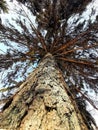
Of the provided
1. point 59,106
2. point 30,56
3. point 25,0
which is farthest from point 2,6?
point 59,106

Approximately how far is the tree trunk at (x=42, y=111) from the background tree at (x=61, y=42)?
8.58 feet

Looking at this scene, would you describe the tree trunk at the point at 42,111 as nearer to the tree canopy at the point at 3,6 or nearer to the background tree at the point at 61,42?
the background tree at the point at 61,42

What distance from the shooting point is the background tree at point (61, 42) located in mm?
6211

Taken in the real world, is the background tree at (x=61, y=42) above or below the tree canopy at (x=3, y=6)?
below

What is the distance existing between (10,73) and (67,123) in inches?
188

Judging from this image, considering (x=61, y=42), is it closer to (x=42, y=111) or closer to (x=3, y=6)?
(x=3, y=6)

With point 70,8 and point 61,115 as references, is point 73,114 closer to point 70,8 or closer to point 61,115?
point 61,115

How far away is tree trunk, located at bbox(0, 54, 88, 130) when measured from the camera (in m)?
2.39

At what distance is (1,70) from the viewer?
22.9ft

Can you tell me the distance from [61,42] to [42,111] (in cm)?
429

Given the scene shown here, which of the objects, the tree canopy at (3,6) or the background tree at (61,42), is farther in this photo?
the tree canopy at (3,6)

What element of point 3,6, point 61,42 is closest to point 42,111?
point 61,42

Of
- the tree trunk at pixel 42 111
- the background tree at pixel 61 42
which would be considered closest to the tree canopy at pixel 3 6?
the background tree at pixel 61 42

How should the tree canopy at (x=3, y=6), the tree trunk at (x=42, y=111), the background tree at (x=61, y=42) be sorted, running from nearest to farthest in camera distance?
the tree trunk at (x=42, y=111) < the background tree at (x=61, y=42) < the tree canopy at (x=3, y=6)
